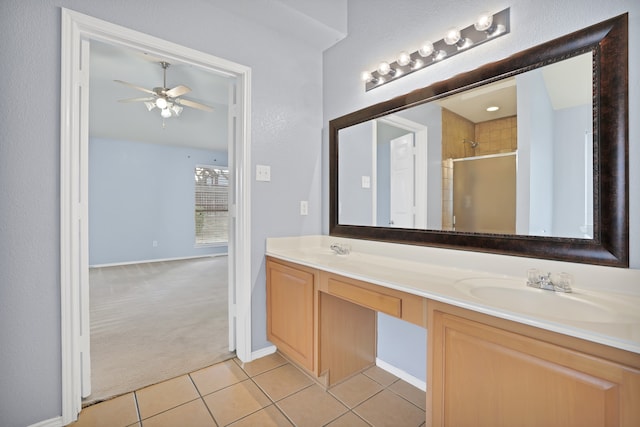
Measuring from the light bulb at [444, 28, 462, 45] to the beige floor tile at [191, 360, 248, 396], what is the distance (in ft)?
7.60

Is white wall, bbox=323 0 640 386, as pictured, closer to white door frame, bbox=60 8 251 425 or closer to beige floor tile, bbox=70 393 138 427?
white door frame, bbox=60 8 251 425

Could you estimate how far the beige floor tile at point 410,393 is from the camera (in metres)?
1.66

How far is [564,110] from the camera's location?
1.23 meters

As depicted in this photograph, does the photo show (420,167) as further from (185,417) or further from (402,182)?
(185,417)

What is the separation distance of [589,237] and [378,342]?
1357 mm

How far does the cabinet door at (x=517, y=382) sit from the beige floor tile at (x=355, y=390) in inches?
26.1

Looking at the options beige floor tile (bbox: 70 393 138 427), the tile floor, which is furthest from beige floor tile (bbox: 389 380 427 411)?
beige floor tile (bbox: 70 393 138 427)

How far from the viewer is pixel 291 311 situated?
193 cm

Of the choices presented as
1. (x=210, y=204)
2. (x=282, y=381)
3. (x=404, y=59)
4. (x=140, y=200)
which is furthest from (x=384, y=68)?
(x=210, y=204)

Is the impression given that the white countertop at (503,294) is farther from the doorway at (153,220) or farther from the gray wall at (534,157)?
the doorway at (153,220)

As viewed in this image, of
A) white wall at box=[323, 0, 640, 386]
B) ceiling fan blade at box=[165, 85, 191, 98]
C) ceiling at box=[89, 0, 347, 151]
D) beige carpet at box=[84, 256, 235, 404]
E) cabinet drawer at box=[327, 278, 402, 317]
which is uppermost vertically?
ceiling at box=[89, 0, 347, 151]

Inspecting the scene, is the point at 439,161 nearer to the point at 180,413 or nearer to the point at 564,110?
the point at 564,110

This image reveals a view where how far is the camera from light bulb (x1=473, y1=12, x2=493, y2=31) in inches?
55.8

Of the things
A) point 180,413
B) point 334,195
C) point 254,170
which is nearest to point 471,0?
point 334,195
